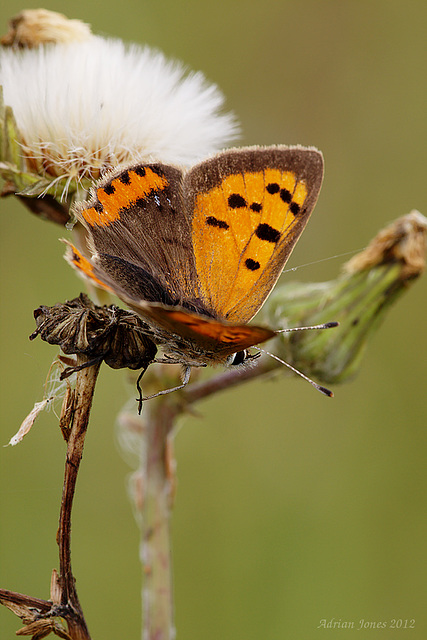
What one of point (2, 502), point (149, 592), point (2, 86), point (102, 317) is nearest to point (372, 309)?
point (102, 317)

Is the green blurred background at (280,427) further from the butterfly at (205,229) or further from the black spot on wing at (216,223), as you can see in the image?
the black spot on wing at (216,223)

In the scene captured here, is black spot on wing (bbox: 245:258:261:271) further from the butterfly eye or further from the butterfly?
the butterfly eye

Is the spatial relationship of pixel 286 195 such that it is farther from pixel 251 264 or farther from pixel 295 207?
pixel 251 264

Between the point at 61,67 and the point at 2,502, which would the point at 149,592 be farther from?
the point at 61,67

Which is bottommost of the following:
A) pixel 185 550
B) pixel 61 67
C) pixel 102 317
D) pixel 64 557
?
pixel 185 550

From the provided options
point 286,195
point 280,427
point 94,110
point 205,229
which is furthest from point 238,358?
point 280,427
